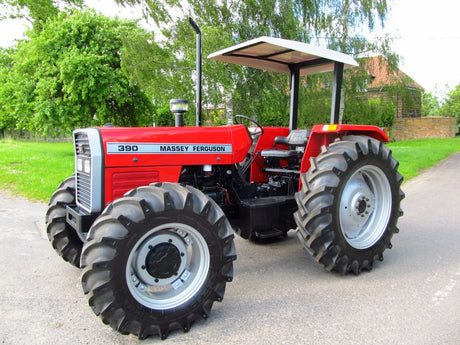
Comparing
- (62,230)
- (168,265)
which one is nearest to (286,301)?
(168,265)

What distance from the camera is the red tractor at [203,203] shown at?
2596 mm

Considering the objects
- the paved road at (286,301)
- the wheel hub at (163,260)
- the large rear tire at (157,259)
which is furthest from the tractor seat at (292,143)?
the wheel hub at (163,260)

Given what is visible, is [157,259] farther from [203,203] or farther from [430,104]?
[430,104]

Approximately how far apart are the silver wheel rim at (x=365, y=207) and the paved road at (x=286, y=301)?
0.37 meters

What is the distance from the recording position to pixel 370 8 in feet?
56.3

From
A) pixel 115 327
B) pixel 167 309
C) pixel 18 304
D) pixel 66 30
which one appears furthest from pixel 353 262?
pixel 66 30

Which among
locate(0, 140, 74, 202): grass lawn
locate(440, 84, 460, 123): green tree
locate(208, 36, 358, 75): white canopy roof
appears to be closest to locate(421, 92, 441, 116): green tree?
locate(440, 84, 460, 123): green tree

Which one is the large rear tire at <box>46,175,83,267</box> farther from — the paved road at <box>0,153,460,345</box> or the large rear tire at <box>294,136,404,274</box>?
the large rear tire at <box>294,136,404,274</box>

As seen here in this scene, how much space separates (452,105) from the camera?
46.6 meters

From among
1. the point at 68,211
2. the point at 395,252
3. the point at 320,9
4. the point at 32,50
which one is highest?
the point at 320,9

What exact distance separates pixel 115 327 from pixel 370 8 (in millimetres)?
18543

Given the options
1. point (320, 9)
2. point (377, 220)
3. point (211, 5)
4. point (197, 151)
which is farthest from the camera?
point (320, 9)

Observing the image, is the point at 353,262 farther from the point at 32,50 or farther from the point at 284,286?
the point at 32,50

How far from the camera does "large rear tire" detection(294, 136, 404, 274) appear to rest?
354 centimetres
